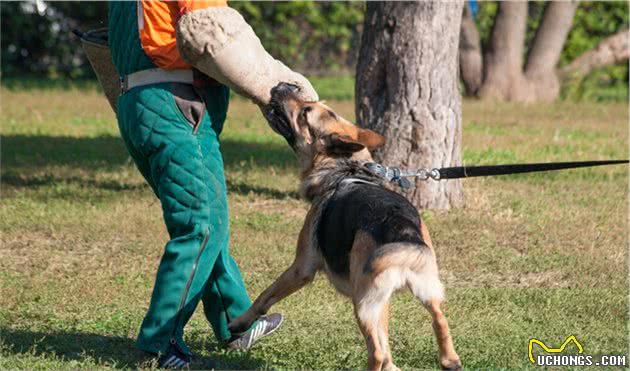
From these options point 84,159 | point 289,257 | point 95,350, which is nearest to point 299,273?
point 95,350

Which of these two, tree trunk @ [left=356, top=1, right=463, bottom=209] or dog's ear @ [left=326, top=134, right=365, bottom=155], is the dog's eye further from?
tree trunk @ [left=356, top=1, right=463, bottom=209]

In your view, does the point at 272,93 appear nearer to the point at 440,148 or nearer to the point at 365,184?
the point at 365,184

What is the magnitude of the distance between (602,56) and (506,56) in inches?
70.5

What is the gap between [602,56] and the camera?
705 inches

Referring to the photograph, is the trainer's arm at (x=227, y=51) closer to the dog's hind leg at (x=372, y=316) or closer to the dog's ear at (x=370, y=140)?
the dog's ear at (x=370, y=140)

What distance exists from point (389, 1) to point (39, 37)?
1286 centimetres

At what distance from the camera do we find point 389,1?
9133 mm

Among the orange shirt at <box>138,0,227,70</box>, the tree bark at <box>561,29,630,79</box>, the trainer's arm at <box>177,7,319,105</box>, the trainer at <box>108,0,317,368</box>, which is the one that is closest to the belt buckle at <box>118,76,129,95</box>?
the trainer at <box>108,0,317,368</box>

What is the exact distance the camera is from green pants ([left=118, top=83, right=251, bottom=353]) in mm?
5156

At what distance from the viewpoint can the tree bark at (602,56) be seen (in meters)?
17.8

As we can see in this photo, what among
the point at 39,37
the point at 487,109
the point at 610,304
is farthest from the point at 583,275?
the point at 39,37

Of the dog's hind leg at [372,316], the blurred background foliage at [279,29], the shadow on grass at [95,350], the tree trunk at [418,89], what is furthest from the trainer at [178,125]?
the blurred background foliage at [279,29]

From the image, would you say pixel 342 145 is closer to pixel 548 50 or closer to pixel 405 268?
pixel 405 268

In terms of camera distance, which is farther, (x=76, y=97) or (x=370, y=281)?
(x=76, y=97)
